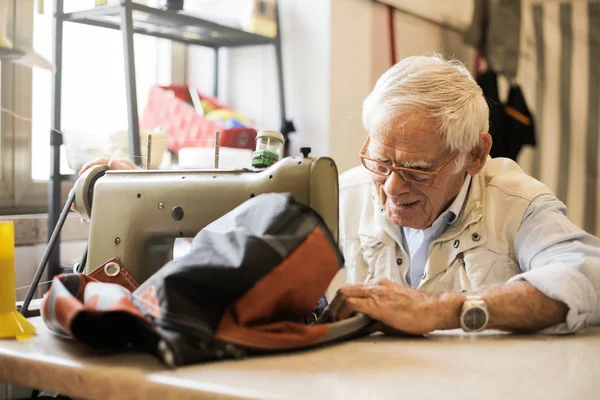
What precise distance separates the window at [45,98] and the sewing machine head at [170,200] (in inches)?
33.4

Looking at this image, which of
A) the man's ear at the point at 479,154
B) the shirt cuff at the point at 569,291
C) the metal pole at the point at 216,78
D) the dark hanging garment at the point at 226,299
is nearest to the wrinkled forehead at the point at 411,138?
the man's ear at the point at 479,154

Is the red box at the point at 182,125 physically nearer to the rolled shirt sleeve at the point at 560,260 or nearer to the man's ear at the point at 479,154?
the man's ear at the point at 479,154

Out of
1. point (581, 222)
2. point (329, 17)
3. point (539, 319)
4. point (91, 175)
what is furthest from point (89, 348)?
point (581, 222)

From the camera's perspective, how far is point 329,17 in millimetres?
2561

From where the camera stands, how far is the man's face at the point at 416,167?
1.45 meters

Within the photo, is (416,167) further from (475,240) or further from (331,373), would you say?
(331,373)

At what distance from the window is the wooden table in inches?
48.2

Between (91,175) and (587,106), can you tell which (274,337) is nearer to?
(91,175)

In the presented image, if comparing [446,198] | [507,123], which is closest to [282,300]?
→ [446,198]

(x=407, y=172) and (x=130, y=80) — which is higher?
(x=130, y=80)

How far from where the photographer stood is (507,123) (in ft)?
10.8

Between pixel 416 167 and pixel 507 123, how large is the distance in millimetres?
1987

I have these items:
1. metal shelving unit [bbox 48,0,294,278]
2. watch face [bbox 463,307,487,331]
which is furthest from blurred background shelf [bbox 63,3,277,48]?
watch face [bbox 463,307,487,331]

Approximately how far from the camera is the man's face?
145cm
